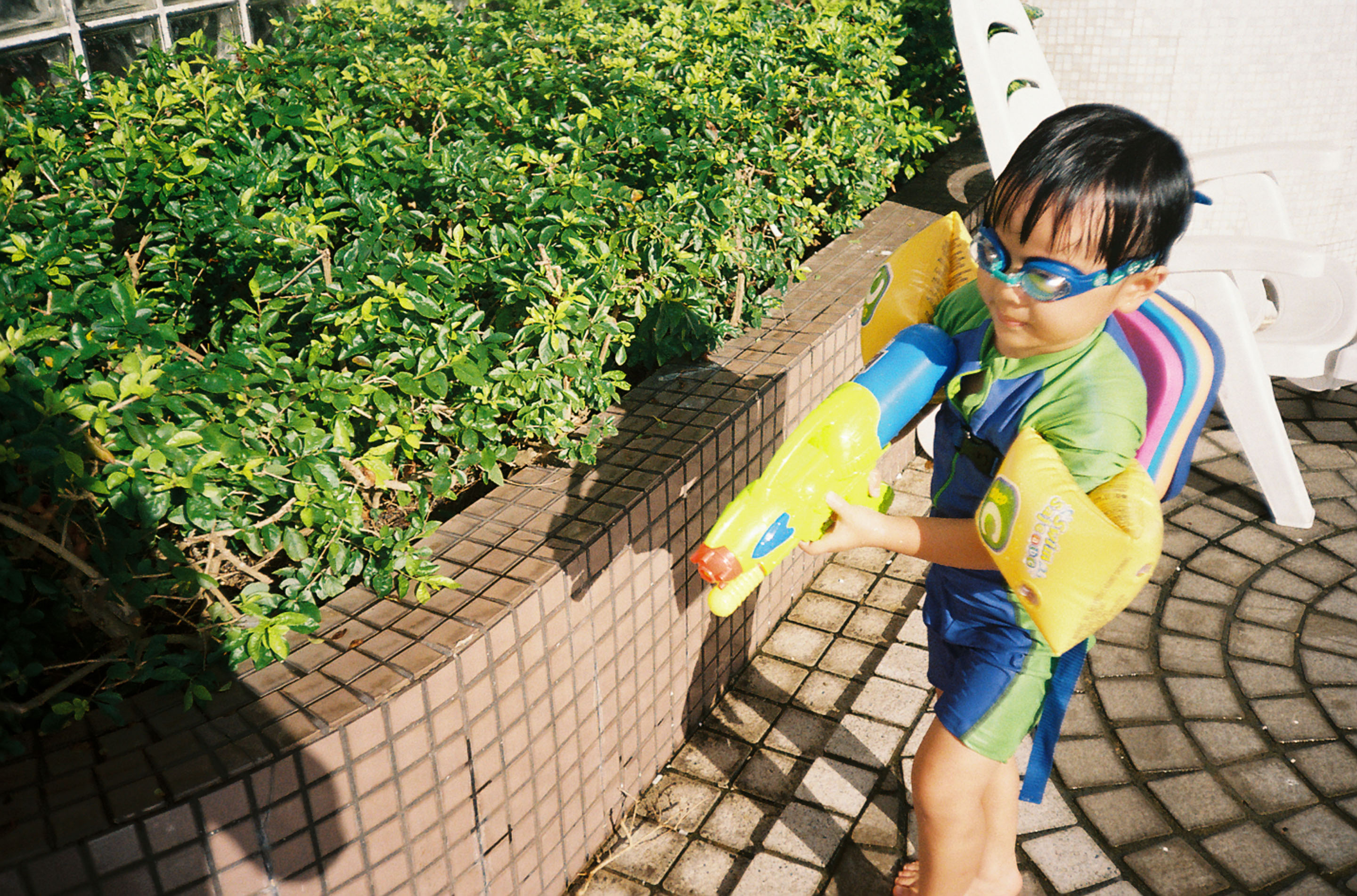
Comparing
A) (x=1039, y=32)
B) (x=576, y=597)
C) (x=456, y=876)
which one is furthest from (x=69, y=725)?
(x=1039, y=32)

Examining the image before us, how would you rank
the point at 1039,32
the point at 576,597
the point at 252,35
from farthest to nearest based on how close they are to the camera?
the point at 1039,32 → the point at 252,35 → the point at 576,597

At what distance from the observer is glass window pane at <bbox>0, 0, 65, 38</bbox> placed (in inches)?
146

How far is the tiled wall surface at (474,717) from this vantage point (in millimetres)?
1657

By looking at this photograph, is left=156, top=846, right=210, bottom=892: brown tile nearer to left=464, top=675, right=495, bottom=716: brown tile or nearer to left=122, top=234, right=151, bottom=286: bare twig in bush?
left=464, top=675, right=495, bottom=716: brown tile

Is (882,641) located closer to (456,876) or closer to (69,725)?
(456,876)

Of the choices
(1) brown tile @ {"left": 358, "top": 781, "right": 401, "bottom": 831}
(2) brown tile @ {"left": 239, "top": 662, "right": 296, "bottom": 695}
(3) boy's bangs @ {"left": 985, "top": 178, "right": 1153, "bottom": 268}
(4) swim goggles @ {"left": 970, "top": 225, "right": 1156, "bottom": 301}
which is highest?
(3) boy's bangs @ {"left": 985, "top": 178, "right": 1153, "bottom": 268}

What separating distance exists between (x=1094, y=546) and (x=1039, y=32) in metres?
5.03

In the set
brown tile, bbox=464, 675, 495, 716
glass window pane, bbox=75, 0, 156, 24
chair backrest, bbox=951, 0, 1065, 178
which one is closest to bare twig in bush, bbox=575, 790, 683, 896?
brown tile, bbox=464, 675, 495, 716

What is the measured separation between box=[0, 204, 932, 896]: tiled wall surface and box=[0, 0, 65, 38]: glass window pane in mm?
2951

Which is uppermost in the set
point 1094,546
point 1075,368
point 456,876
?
point 1075,368

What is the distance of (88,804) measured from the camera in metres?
1.61

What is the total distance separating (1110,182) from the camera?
160cm

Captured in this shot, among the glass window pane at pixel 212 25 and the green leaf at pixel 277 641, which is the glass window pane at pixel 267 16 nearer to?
the glass window pane at pixel 212 25

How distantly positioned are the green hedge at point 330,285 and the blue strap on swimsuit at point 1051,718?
4.42ft
